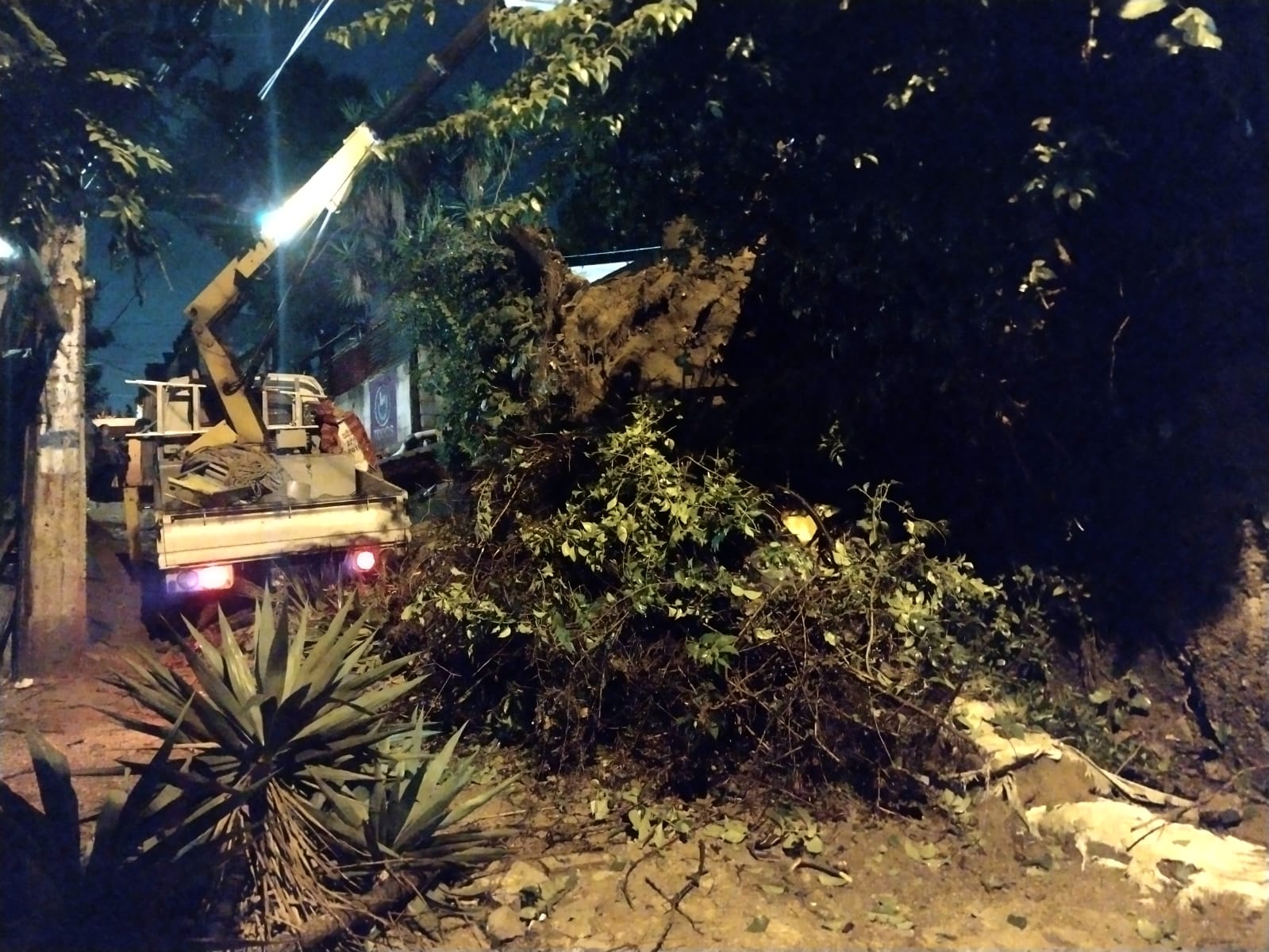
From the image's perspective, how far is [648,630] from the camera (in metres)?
5.12

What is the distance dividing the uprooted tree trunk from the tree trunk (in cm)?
474

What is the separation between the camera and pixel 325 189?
8797 mm

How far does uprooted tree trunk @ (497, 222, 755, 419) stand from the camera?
621cm

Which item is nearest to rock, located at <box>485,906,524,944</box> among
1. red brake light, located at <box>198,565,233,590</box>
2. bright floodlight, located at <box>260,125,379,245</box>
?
red brake light, located at <box>198,565,233,590</box>

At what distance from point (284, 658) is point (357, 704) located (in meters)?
0.39

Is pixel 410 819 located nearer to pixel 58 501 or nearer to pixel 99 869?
pixel 99 869

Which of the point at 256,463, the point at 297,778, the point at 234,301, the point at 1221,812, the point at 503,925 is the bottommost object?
the point at 503,925

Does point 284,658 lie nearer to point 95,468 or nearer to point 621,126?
point 621,126

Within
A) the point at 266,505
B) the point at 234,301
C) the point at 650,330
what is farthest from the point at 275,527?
the point at 650,330

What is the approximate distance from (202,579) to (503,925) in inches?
195

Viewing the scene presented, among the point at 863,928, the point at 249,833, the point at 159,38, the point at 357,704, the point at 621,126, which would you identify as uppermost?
the point at 159,38

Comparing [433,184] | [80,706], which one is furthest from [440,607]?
[433,184]

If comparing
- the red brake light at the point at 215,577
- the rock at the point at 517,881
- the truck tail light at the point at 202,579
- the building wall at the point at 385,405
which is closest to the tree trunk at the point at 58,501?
the truck tail light at the point at 202,579

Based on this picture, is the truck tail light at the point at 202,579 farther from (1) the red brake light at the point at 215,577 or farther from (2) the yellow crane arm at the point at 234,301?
(2) the yellow crane arm at the point at 234,301
